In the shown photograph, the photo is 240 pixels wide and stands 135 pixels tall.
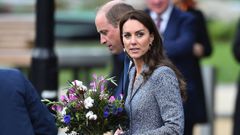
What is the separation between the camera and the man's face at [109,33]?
580 cm

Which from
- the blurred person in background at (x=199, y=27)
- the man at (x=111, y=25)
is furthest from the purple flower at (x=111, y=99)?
the blurred person in background at (x=199, y=27)

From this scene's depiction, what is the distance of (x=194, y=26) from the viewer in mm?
8664

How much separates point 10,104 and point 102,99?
58 cm

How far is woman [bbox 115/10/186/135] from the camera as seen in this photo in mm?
5275

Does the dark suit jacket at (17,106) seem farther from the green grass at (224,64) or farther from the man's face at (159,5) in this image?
the green grass at (224,64)

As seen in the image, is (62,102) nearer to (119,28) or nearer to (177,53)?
(119,28)

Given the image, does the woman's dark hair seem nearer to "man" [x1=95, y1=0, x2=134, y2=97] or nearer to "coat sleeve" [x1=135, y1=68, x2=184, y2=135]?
"coat sleeve" [x1=135, y1=68, x2=184, y2=135]

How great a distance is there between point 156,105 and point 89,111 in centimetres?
36

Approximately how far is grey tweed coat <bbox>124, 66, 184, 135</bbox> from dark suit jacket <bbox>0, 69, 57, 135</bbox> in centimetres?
49

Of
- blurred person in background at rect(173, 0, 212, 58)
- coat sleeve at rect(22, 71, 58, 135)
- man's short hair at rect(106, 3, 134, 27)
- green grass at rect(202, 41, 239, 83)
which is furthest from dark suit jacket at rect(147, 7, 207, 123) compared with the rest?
green grass at rect(202, 41, 239, 83)

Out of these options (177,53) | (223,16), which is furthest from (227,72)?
(177,53)

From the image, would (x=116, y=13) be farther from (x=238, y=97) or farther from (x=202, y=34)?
(x=238, y=97)

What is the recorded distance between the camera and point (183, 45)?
8359 millimetres

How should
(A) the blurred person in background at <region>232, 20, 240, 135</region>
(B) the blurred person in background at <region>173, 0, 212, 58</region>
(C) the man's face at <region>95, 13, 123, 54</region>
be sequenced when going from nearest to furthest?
(C) the man's face at <region>95, 13, 123, 54</region> → (B) the blurred person in background at <region>173, 0, 212, 58</region> → (A) the blurred person in background at <region>232, 20, 240, 135</region>
